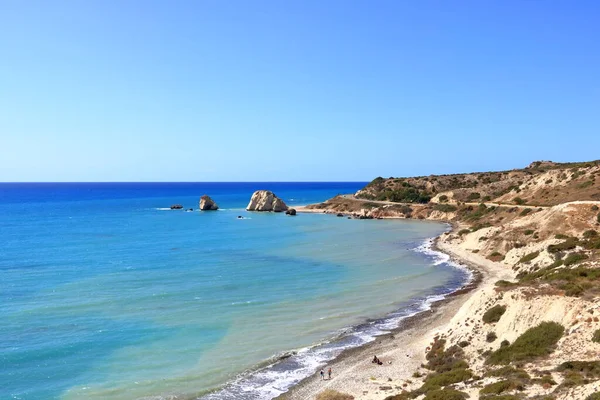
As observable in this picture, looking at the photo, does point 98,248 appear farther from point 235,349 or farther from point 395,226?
point 395,226

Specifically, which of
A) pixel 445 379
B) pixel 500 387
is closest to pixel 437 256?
pixel 445 379

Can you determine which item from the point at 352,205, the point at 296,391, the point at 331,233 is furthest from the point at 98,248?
the point at 352,205

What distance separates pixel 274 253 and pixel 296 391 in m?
44.2

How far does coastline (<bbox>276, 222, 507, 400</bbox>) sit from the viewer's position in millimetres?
25109

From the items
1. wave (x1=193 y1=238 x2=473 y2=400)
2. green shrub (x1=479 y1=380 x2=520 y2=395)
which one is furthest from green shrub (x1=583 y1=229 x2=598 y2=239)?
green shrub (x1=479 y1=380 x2=520 y2=395)

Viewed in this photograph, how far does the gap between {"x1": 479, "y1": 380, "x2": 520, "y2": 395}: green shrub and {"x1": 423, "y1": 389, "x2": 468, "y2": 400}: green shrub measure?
88cm

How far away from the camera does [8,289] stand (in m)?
46.6

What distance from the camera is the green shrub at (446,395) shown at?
19669mm

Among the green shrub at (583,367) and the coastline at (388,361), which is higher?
the green shrub at (583,367)

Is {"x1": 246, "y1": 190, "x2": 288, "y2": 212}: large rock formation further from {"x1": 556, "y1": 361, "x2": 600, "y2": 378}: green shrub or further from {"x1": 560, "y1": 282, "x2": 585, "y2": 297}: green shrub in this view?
{"x1": 556, "y1": 361, "x2": 600, "y2": 378}: green shrub

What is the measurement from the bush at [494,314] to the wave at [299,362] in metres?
8.10

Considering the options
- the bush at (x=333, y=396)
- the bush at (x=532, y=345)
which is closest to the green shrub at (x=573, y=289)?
the bush at (x=532, y=345)

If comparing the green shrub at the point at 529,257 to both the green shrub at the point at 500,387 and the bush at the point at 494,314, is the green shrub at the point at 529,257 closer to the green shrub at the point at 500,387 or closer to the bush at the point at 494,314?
the bush at the point at 494,314

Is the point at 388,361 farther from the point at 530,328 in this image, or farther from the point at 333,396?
the point at 530,328
